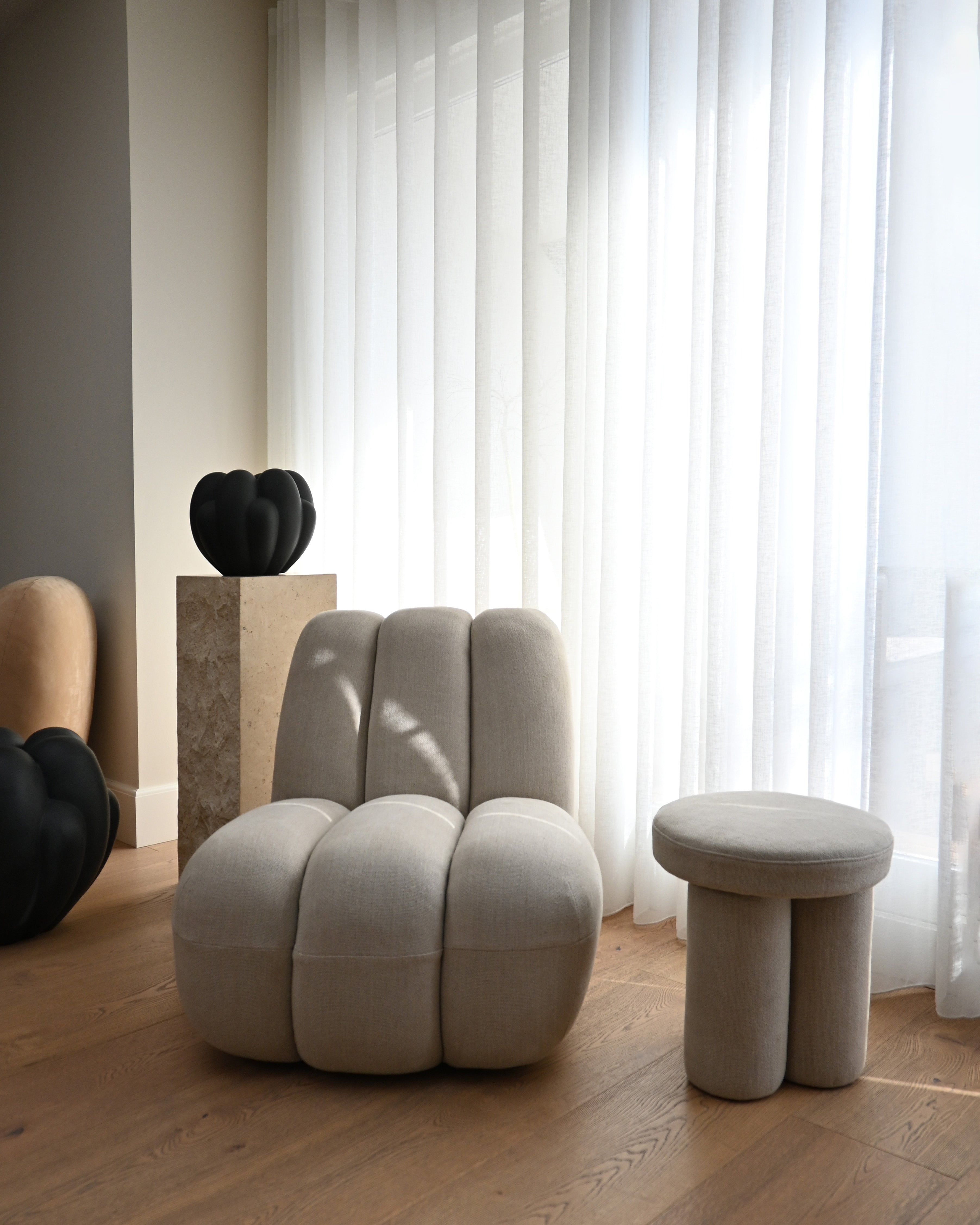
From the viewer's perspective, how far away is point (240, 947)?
169 centimetres

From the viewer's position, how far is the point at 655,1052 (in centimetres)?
184

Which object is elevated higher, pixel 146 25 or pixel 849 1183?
pixel 146 25

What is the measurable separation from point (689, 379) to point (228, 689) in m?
1.44

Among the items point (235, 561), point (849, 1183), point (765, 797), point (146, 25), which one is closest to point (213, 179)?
point (146, 25)

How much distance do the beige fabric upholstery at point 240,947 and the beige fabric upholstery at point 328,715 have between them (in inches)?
16.6

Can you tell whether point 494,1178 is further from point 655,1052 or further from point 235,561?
point 235,561

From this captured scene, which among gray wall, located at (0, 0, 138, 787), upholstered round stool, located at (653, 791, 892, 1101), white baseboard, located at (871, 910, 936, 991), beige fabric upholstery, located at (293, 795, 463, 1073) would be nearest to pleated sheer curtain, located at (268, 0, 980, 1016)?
white baseboard, located at (871, 910, 936, 991)

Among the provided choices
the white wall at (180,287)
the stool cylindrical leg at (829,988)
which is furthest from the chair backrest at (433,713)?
the white wall at (180,287)

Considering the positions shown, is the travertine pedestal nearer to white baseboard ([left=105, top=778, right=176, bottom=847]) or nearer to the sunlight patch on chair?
white baseboard ([left=105, top=778, right=176, bottom=847])

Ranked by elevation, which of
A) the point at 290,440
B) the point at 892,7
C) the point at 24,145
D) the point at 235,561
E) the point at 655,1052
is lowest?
the point at 655,1052

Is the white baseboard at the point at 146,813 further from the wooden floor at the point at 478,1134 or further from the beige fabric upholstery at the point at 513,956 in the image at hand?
the beige fabric upholstery at the point at 513,956

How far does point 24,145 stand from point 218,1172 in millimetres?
3441

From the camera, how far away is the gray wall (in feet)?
10.4

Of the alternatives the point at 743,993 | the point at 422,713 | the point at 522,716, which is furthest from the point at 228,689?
the point at 743,993
